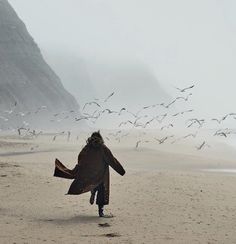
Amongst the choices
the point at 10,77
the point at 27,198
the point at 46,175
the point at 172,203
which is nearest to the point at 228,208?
the point at 172,203

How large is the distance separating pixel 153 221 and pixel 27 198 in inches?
171

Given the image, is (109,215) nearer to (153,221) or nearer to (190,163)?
(153,221)

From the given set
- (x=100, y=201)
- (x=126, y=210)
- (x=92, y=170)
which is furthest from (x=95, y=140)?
(x=126, y=210)

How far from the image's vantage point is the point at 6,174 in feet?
62.4

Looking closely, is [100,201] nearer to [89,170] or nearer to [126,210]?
[89,170]

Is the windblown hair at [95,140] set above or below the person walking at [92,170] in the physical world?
above

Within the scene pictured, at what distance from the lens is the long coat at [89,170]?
12.5 meters

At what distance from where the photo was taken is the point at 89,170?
41.2 feet

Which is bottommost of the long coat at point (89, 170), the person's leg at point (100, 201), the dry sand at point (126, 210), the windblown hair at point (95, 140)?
the dry sand at point (126, 210)

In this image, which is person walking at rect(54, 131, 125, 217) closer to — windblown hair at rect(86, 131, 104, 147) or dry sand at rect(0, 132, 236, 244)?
windblown hair at rect(86, 131, 104, 147)

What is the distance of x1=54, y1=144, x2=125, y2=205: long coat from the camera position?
12.5m

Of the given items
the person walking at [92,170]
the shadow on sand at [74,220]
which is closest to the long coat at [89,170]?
the person walking at [92,170]

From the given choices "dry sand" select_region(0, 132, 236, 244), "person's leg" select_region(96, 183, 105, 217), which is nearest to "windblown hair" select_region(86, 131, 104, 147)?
"person's leg" select_region(96, 183, 105, 217)

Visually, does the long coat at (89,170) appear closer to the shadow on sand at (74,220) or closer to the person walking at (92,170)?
the person walking at (92,170)
